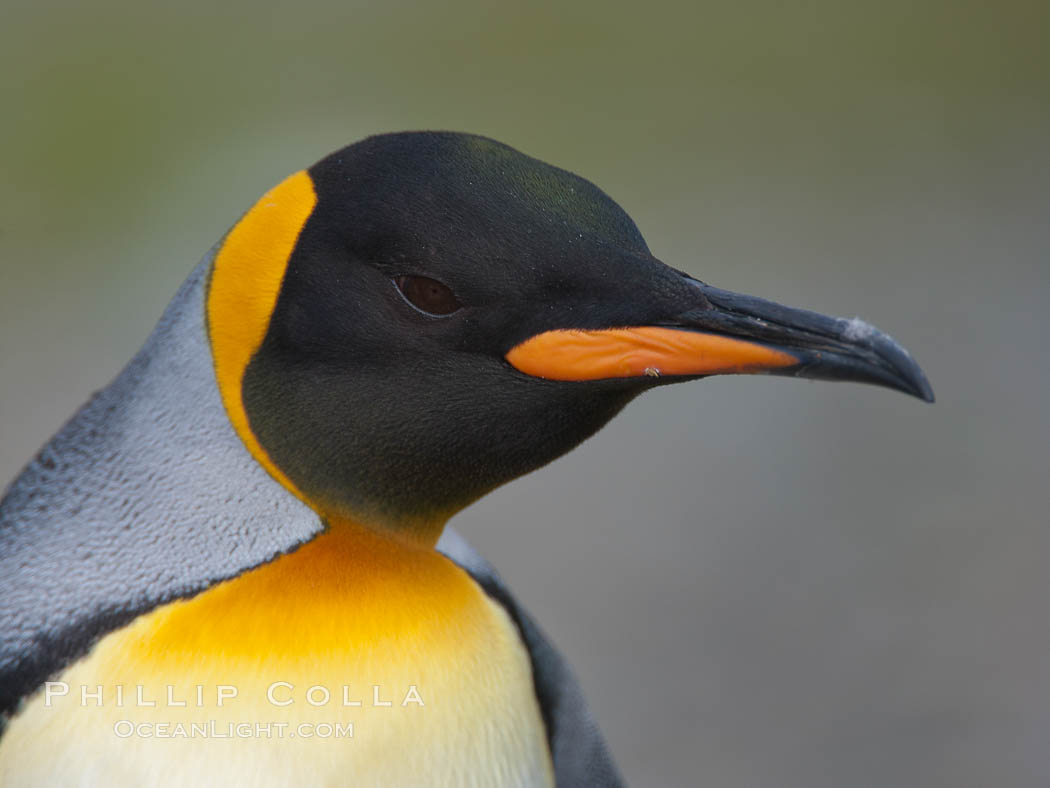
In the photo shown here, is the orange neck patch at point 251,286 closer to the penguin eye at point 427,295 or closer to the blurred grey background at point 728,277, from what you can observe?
the penguin eye at point 427,295

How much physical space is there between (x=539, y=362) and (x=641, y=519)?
78.8 inches

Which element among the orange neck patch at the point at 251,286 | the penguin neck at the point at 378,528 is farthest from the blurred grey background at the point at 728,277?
the orange neck patch at the point at 251,286

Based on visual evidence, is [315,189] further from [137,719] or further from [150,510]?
[137,719]

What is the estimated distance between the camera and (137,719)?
2.42 feet

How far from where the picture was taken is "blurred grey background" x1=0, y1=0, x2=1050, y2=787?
7.68 feet

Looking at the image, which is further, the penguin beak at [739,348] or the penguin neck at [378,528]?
the penguin neck at [378,528]

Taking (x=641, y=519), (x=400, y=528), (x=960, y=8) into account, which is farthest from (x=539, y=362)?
(x=960, y=8)

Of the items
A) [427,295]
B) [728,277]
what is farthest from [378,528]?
[728,277]

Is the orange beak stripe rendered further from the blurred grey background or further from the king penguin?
the blurred grey background

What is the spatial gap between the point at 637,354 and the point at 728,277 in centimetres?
258

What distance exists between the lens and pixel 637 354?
700mm

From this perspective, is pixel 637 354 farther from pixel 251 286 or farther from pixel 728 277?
pixel 728 277

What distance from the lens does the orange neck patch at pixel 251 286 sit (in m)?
0.77

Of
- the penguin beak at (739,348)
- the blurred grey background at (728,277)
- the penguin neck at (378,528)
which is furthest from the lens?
the blurred grey background at (728,277)
